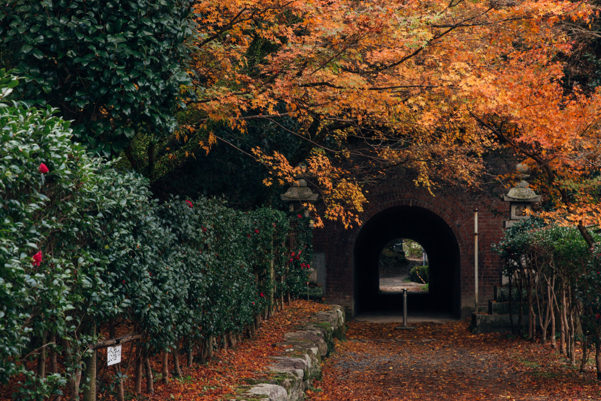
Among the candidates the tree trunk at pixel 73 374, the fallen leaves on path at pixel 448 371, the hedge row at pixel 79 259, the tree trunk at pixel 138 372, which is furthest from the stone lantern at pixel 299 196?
the tree trunk at pixel 73 374

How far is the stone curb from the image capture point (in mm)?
7027

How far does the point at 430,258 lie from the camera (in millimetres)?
31141

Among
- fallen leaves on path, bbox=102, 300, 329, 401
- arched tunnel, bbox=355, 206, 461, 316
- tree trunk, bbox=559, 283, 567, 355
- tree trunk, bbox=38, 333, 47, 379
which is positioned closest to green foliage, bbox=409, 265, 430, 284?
arched tunnel, bbox=355, 206, 461, 316

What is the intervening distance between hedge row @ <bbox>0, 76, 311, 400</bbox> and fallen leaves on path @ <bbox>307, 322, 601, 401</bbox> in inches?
123

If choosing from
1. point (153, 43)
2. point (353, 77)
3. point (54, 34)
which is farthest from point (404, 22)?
point (54, 34)

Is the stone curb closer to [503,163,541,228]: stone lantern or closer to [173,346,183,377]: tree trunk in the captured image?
[173,346,183,377]: tree trunk

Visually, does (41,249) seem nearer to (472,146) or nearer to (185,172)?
(185,172)

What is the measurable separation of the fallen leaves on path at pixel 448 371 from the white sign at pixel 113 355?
4266 millimetres

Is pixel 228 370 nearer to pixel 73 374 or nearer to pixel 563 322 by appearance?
pixel 73 374

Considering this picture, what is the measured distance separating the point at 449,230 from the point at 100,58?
1454 cm

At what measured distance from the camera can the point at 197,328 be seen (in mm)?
7582

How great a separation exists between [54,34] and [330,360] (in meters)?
8.12

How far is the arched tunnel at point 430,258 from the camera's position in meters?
22.6

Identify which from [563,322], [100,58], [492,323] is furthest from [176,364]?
[492,323]
